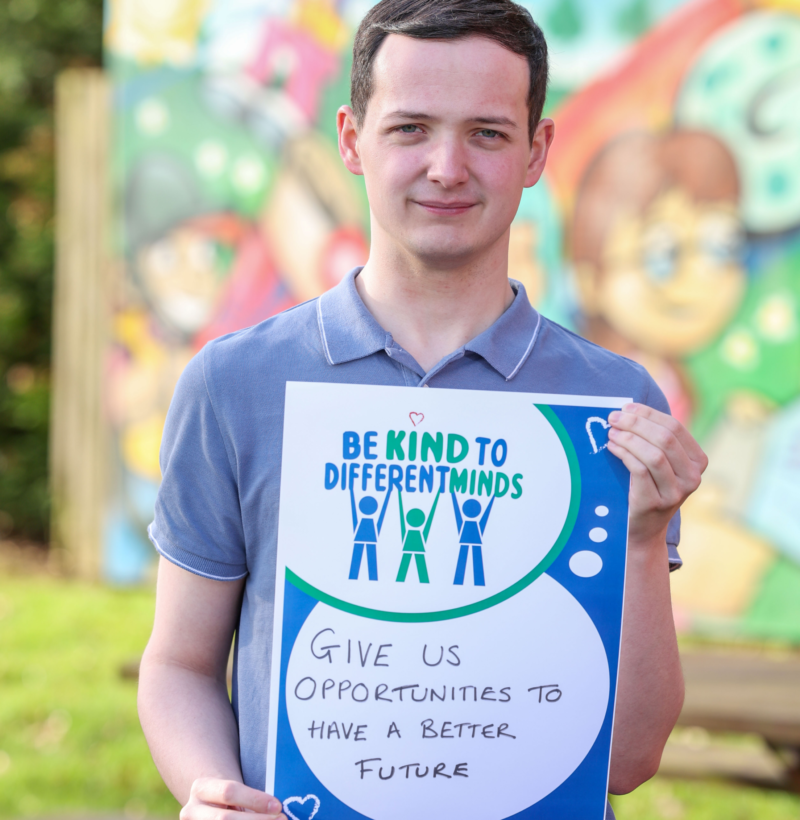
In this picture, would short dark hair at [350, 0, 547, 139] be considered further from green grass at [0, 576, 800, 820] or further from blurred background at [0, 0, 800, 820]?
blurred background at [0, 0, 800, 820]

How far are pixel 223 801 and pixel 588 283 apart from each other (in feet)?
13.1

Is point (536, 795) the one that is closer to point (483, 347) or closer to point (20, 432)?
point (483, 347)

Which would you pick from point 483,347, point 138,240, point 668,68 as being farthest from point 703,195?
point 483,347

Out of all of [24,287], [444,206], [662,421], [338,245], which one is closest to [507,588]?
[662,421]

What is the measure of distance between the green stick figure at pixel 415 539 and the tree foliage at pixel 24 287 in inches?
199

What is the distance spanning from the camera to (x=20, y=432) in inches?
235

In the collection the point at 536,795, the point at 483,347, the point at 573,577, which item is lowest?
the point at 536,795

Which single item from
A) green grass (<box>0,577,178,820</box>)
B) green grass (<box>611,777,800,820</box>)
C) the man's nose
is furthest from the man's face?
green grass (<box>611,777,800,820</box>)

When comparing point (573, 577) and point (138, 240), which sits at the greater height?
point (138, 240)

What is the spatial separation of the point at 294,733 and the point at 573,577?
1.39 feet

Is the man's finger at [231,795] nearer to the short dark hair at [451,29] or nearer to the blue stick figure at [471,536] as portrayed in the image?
the blue stick figure at [471,536]

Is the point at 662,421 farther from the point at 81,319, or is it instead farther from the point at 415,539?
the point at 81,319

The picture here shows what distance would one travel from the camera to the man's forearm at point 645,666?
1.24 meters

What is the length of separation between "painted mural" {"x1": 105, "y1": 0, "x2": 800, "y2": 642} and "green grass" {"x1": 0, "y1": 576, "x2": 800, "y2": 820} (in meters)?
0.75
